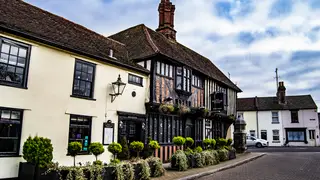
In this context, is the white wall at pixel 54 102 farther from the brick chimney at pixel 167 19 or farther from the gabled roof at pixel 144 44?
the brick chimney at pixel 167 19

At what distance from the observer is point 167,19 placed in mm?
17875

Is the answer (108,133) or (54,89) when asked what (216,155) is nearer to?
(108,133)

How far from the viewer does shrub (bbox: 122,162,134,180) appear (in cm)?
790

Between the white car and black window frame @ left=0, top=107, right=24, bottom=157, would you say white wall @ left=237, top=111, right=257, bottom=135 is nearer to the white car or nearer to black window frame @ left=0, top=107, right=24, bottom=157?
the white car

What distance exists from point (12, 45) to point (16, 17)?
1.61m

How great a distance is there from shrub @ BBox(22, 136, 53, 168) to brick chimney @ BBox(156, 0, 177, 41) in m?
11.7

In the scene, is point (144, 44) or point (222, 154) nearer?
point (144, 44)

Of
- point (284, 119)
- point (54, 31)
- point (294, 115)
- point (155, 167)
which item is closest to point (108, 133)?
point (155, 167)

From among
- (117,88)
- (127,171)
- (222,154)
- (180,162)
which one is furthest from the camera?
(222,154)

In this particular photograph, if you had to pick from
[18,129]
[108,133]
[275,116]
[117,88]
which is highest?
[275,116]

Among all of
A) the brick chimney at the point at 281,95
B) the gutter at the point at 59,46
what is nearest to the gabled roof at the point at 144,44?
the gutter at the point at 59,46

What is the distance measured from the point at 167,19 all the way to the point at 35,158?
42.9 feet

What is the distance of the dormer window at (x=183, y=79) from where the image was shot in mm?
13812

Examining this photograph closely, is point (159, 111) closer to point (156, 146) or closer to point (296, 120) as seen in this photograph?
point (156, 146)
